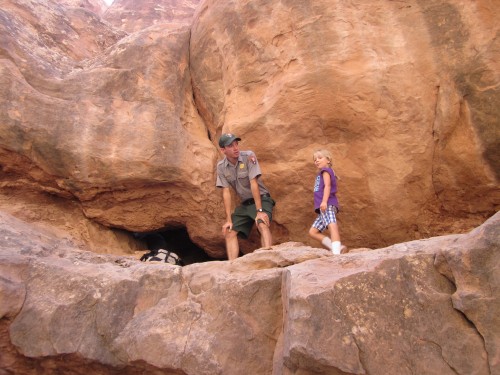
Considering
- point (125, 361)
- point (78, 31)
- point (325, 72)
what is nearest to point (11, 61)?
point (78, 31)

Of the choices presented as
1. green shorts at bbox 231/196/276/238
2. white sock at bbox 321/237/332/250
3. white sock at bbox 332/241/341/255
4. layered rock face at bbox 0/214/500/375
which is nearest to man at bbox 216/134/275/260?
green shorts at bbox 231/196/276/238

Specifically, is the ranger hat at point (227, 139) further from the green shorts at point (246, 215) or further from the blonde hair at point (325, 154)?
the blonde hair at point (325, 154)

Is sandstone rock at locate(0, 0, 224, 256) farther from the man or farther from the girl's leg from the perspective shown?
the girl's leg

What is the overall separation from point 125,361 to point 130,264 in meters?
1.07

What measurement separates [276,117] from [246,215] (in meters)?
1.20

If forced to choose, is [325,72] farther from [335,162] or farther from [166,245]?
[166,245]

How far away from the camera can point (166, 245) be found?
6.75 meters

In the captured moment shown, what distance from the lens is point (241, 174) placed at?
206 inches

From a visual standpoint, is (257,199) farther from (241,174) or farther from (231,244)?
(231,244)

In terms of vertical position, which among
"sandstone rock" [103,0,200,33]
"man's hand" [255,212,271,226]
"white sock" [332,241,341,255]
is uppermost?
"sandstone rock" [103,0,200,33]

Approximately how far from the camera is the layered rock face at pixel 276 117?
4.96 metres

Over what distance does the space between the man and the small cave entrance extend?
1.62 metres

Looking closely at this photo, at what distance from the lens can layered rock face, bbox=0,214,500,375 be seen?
252 centimetres

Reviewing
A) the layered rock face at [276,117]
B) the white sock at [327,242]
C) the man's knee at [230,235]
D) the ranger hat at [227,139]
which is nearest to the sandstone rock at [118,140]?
the layered rock face at [276,117]
